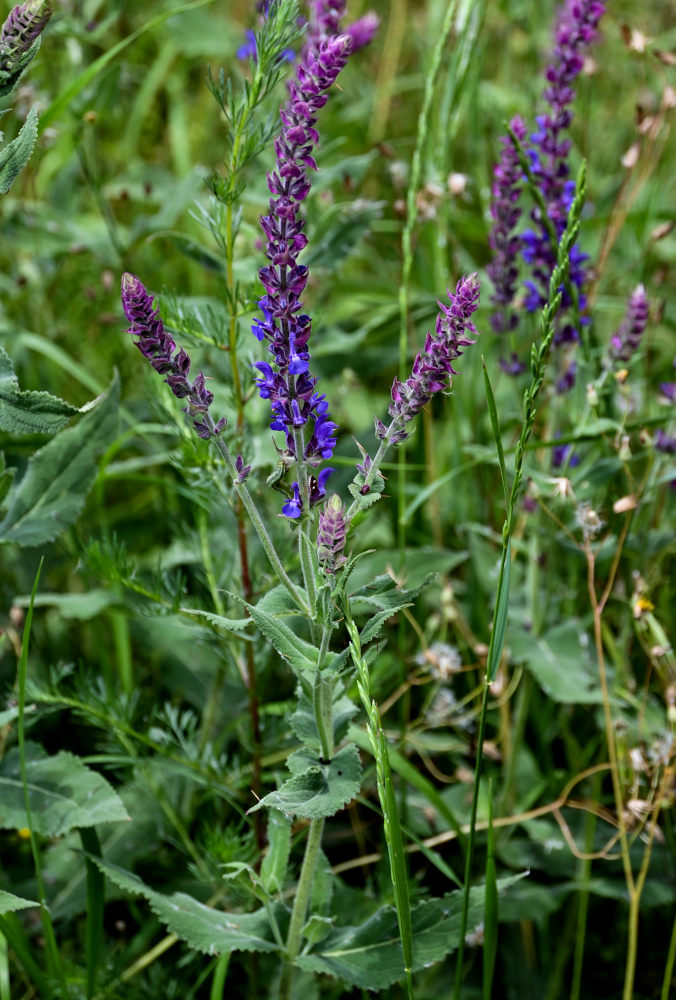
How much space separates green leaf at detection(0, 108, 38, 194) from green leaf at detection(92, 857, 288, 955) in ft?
3.97

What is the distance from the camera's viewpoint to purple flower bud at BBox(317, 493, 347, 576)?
4.42 feet

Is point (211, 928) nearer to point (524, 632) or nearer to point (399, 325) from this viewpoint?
point (524, 632)

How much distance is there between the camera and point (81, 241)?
3.31 metres

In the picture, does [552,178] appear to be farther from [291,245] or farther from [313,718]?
[313,718]

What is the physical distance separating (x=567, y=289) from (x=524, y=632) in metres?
0.89

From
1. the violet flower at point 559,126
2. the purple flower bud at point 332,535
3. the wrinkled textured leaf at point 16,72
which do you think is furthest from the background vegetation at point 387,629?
the purple flower bud at point 332,535

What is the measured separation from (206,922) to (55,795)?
421 millimetres

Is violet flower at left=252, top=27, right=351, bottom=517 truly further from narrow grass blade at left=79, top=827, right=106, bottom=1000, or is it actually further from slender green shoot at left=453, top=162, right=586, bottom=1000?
narrow grass blade at left=79, top=827, right=106, bottom=1000

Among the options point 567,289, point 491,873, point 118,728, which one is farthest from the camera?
point 567,289

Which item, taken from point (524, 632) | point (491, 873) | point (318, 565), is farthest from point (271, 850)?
point (524, 632)

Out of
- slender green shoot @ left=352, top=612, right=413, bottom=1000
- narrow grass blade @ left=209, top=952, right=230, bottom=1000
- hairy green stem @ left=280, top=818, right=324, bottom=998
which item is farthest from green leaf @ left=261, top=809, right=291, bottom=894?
slender green shoot @ left=352, top=612, right=413, bottom=1000

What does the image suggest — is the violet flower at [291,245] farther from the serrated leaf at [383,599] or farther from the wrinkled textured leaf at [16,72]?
the wrinkled textured leaf at [16,72]

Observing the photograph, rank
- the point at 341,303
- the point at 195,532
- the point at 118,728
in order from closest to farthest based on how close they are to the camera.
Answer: the point at 118,728 < the point at 195,532 < the point at 341,303

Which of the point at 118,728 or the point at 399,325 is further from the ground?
the point at 399,325
